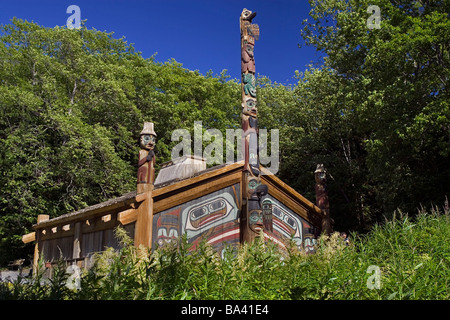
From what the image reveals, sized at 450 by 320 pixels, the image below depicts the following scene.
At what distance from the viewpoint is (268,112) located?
2498 centimetres

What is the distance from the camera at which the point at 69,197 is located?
1902 centimetres

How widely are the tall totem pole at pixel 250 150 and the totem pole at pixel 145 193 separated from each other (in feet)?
7.00

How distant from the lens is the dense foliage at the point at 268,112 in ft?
44.3

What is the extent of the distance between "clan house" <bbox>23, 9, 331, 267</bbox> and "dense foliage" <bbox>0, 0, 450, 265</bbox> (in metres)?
3.63

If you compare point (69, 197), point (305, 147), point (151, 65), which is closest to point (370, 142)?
point (305, 147)

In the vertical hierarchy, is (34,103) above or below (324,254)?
above

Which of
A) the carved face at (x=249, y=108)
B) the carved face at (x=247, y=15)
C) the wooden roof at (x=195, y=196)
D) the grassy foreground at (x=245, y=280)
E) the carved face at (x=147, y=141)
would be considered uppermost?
the carved face at (x=247, y=15)

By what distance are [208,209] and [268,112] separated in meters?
15.6

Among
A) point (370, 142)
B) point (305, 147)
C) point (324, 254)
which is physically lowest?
point (324, 254)

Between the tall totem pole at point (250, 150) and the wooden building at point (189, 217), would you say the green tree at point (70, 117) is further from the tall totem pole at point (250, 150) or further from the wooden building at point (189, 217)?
the tall totem pole at point (250, 150)

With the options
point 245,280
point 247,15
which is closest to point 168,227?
point 245,280

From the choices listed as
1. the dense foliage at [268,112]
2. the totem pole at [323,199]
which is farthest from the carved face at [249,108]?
the dense foliage at [268,112]
